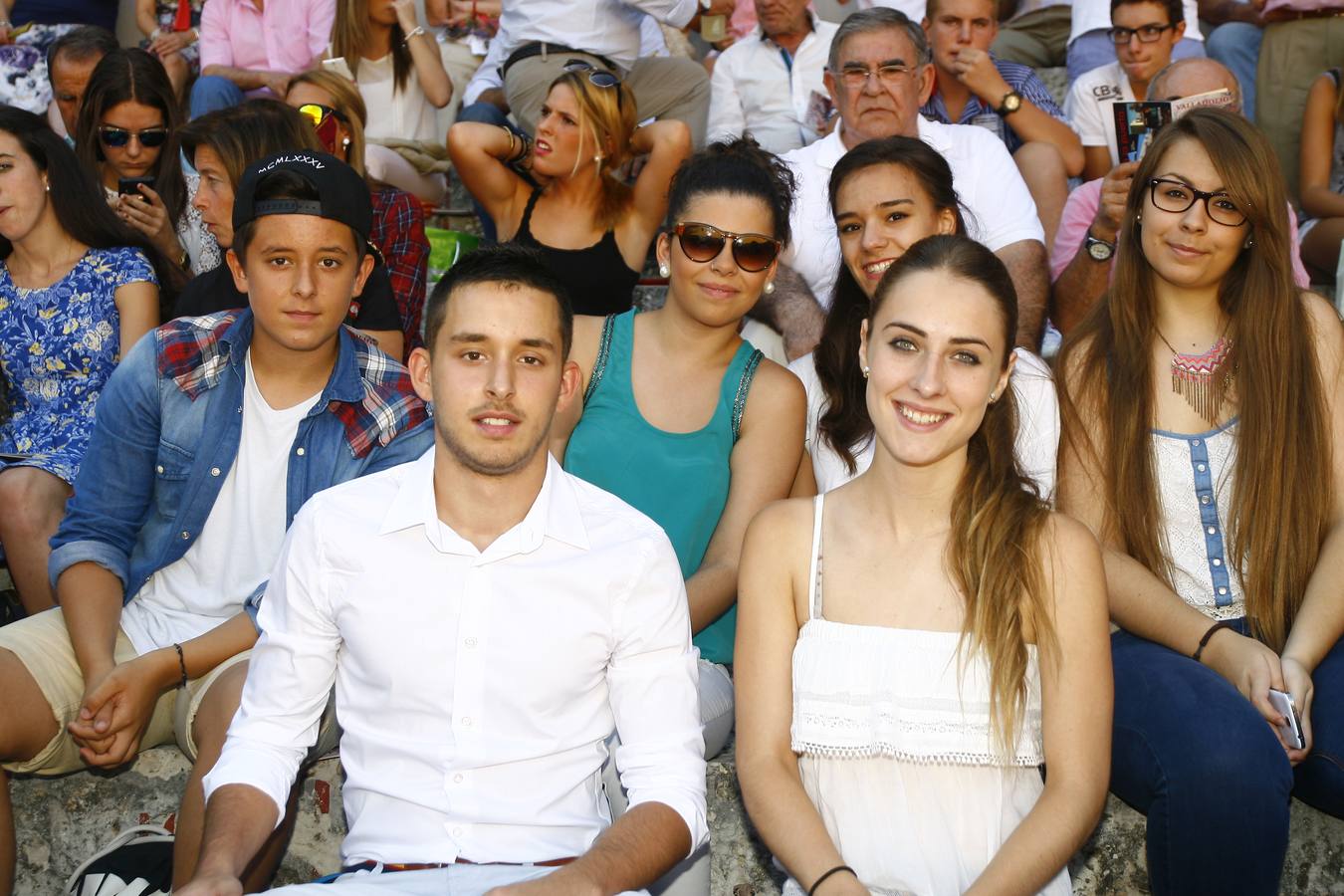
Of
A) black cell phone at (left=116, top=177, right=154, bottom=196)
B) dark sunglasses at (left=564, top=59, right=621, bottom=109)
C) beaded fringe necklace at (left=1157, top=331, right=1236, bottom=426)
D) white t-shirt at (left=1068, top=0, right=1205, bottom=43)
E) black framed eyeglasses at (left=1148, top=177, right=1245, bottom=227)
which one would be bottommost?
beaded fringe necklace at (left=1157, top=331, right=1236, bottom=426)

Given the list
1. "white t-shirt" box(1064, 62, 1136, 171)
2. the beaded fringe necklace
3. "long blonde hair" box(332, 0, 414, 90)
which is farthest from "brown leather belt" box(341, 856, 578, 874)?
"long blonde hair" box(332, 0, 414, 90)

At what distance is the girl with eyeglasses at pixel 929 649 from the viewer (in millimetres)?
1976

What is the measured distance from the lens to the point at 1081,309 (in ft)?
11.8

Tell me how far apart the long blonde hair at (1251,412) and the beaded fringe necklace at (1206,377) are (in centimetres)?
3

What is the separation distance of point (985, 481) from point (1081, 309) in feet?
5.30

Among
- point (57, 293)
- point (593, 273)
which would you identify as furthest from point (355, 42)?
point (57, 293)

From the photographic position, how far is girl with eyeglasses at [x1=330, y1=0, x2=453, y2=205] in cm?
528

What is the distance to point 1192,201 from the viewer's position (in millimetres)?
2633

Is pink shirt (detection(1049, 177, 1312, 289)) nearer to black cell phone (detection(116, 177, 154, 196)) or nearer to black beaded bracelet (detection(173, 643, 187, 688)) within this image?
black beaded bracelet (detection(173, 643, 187, 688))

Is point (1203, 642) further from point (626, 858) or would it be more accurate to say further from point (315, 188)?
point (315, 188)

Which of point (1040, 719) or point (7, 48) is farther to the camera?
point (7, 48)

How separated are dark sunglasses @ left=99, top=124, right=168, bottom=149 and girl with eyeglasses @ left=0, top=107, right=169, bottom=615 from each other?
75 cm

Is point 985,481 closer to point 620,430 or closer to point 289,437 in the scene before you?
point 620,430

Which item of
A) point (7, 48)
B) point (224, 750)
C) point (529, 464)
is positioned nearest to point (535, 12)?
point (7, 48)
